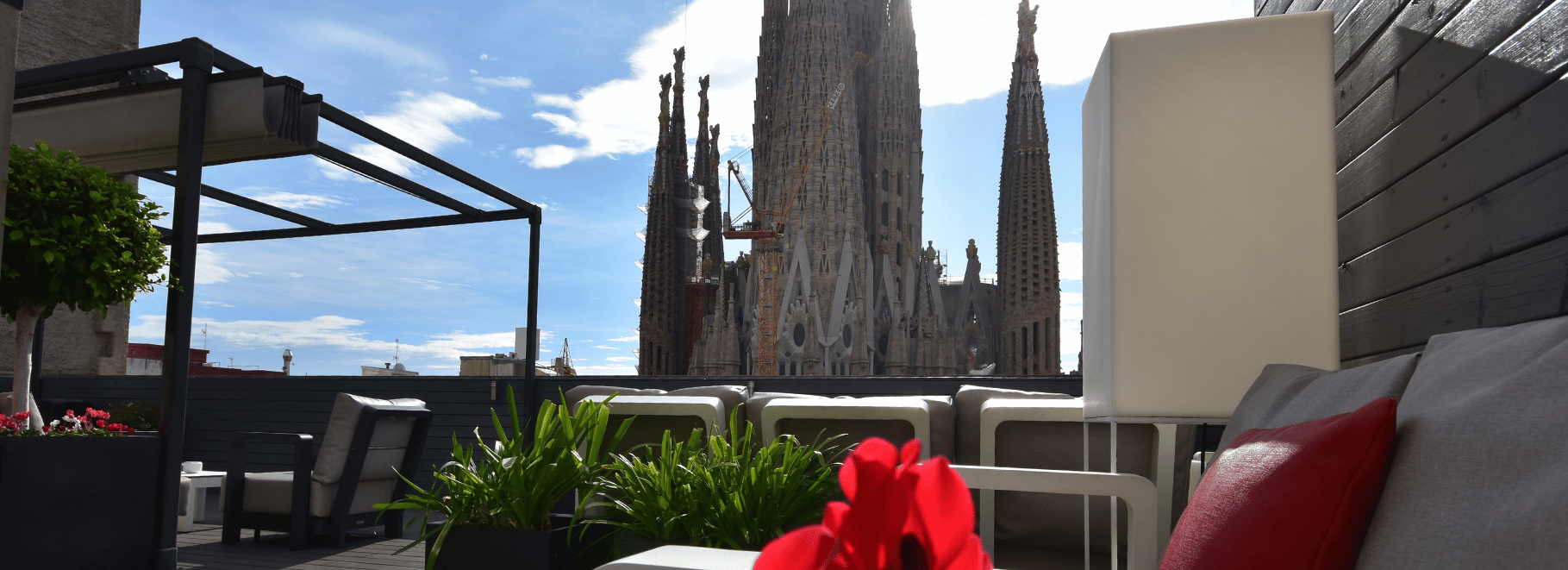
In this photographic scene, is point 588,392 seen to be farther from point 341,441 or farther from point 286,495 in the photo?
point 286,495

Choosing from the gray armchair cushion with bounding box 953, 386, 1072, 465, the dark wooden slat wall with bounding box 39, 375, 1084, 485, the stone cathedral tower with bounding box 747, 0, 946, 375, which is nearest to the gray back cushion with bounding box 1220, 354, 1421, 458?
the gray armchair cushion with bounding box 953, 386, 1072, 465

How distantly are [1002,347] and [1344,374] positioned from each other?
49620 millimetres

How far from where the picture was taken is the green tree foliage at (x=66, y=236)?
326 cm

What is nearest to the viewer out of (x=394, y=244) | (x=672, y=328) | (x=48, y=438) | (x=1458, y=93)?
(x=1458, y=93)

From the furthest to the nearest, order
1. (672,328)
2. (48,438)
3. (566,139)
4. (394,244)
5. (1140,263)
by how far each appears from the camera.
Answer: (672,328)
(566,139)
(394,244)
(48,438)
(1140,263)

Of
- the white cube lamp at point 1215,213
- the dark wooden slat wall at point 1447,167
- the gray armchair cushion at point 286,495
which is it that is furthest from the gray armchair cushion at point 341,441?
the dark wooden slat wall at point 1447,167

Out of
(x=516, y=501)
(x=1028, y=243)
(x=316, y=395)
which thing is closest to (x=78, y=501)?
(x=516, y=501)

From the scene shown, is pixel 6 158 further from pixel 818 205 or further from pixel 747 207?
pixel 747 207

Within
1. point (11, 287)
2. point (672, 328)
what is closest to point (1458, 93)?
point (11, 287)

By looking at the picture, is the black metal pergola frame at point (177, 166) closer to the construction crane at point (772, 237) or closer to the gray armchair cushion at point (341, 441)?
the gray armchair cushion at point (341, 441)

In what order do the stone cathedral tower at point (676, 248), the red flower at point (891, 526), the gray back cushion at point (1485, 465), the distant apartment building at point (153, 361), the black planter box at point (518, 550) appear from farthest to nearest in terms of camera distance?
the stone cathedral tower at point (676, 248) → the distant apartment building at point (153, 361) → the black planter box at point (518, 550) → the gray back cushion at point (1485, 465) → the red flower at point (891, 526)

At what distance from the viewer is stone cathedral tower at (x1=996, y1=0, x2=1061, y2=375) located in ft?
154

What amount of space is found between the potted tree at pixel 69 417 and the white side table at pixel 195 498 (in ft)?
6.95

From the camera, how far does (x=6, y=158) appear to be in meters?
2.63
